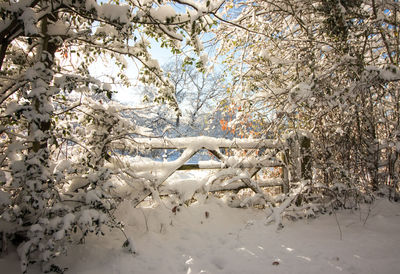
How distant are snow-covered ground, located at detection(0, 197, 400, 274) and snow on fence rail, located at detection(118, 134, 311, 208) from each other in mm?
381

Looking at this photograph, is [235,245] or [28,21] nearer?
[28,21]

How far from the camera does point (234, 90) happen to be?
462 centimetres

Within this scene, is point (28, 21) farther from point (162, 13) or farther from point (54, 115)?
point (162, 13)

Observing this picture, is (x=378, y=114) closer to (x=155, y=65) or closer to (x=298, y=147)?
(x=298, y=147)

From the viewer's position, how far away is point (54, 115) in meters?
2.17

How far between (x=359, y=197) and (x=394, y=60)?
2.30 metres

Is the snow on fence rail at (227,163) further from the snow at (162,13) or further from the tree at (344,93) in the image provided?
the snow at (162,13)

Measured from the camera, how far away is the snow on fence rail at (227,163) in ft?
10.4

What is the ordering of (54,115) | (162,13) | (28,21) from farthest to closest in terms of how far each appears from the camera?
(162,13) < (54,115) < (28,21)

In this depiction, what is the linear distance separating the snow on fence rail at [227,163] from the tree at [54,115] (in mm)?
531

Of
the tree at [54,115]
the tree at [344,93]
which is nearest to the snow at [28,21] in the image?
the tree at [54,115]

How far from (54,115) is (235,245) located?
2463 mm

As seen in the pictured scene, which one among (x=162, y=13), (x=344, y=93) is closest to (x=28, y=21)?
(x=162, y=13)

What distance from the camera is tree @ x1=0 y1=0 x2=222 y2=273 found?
5.94 ft
